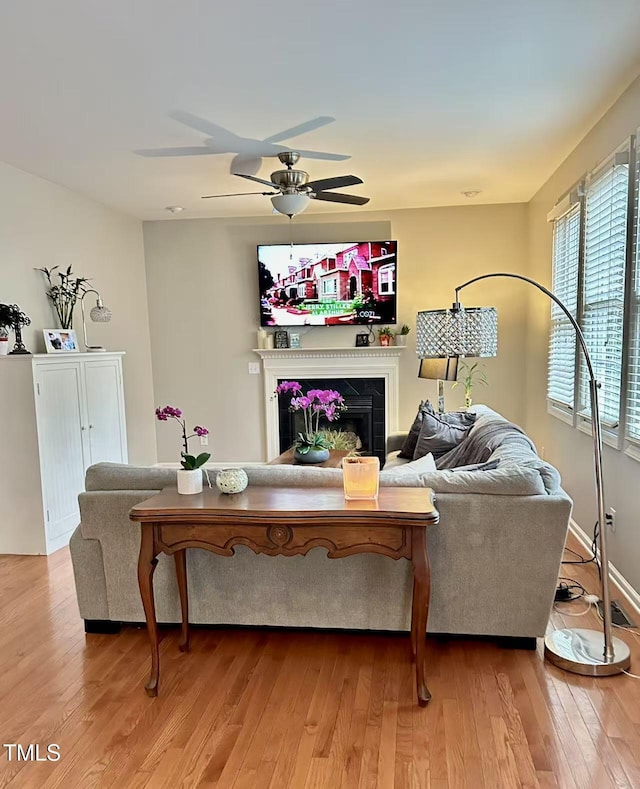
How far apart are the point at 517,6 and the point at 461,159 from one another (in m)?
2.02

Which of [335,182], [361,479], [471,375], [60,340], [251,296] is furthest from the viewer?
[251,296]

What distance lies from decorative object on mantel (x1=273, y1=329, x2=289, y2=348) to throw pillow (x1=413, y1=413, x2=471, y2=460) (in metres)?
2.33

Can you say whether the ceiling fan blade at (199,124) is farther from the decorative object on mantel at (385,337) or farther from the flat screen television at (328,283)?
the decorative object on mantel at (385,337)

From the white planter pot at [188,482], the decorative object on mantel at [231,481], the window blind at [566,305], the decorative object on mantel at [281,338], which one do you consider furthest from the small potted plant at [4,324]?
the window blind at [566,305]

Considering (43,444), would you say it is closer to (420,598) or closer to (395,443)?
(395,443)

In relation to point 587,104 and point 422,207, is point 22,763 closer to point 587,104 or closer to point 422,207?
point 587,104

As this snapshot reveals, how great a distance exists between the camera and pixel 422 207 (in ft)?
18.7

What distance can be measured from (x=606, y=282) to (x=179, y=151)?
2850 millimetres

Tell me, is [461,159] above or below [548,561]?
above

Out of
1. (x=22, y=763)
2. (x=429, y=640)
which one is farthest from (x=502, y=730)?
(x=22, y=763)

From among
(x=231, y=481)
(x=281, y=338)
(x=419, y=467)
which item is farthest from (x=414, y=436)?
(x=281, y=338)

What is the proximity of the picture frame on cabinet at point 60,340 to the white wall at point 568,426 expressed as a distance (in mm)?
3848

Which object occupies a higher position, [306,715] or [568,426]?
[568,426]

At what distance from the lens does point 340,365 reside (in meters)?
5.89
